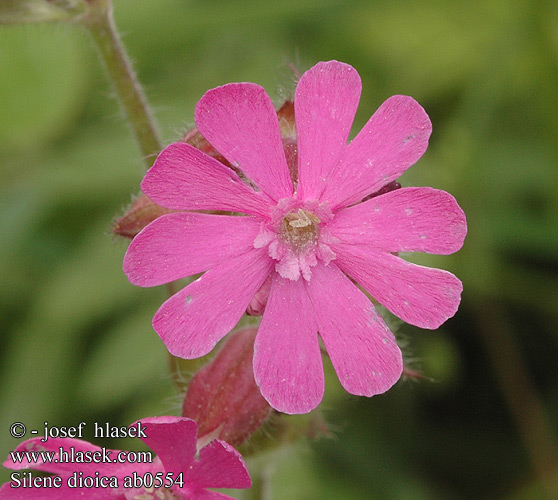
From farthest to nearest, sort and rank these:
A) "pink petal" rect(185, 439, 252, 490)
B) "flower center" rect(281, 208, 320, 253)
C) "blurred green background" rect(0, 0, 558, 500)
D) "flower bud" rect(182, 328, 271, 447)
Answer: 1. "blurred green background" rect(0, 0, 558, 500)
2. "flower bud" rect(182, 328, 271, 447)
3. "flower center" rect(281, 208, 320, 253)
4. "pink petal" rect(185, 439, 252, 490)

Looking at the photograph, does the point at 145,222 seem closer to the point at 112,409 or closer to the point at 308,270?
the point at 308,270

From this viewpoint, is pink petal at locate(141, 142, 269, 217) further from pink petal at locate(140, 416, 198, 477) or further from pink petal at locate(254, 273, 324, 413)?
pink petal at locate(140, 416, 198, 477)

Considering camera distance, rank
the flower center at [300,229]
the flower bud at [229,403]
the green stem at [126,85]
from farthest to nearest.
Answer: the green stem at [126,85] < the flower bud at [229,403] < the flower center at [300,229]

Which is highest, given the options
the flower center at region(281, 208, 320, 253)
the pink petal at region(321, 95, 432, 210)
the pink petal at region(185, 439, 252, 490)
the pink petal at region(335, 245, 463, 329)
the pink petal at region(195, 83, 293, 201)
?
the pink petal at region(195, 83, 293, 201)

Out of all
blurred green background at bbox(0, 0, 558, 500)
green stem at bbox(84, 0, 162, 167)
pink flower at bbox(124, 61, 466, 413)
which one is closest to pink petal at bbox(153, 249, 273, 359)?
pink flower at bbox(124, 61, 466, 413)

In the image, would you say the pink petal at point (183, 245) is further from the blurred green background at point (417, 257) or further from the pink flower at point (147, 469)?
the blurred green background at point (417, 257)

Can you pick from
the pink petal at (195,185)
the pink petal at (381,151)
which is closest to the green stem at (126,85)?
the pink petal at (195,185)
